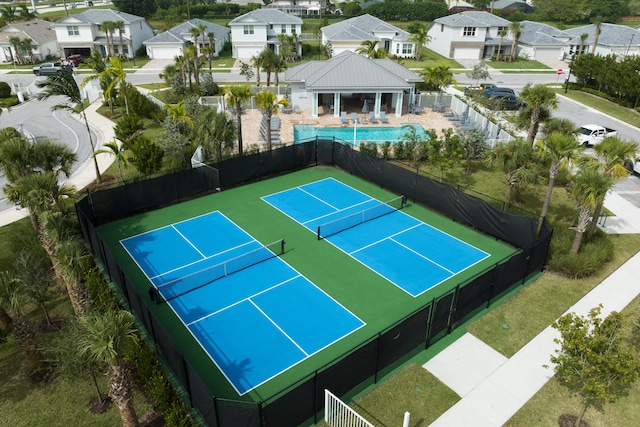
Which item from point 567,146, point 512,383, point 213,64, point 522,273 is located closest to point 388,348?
point 512,383

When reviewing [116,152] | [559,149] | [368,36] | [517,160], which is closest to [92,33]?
[368,36]

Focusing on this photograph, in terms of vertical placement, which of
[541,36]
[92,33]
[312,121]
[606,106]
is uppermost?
[541,36]

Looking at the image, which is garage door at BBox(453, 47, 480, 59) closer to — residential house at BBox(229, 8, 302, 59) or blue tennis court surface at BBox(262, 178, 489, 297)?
residential house at BBox(229, 8, 302, 59)

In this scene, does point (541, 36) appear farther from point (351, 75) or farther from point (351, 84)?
point (351, 84)

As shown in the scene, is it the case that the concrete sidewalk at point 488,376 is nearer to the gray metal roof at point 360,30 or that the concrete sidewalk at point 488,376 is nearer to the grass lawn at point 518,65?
the gray metal roof at point 360,30

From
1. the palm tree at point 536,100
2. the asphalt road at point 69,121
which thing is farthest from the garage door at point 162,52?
the palm tree at point 536,100
